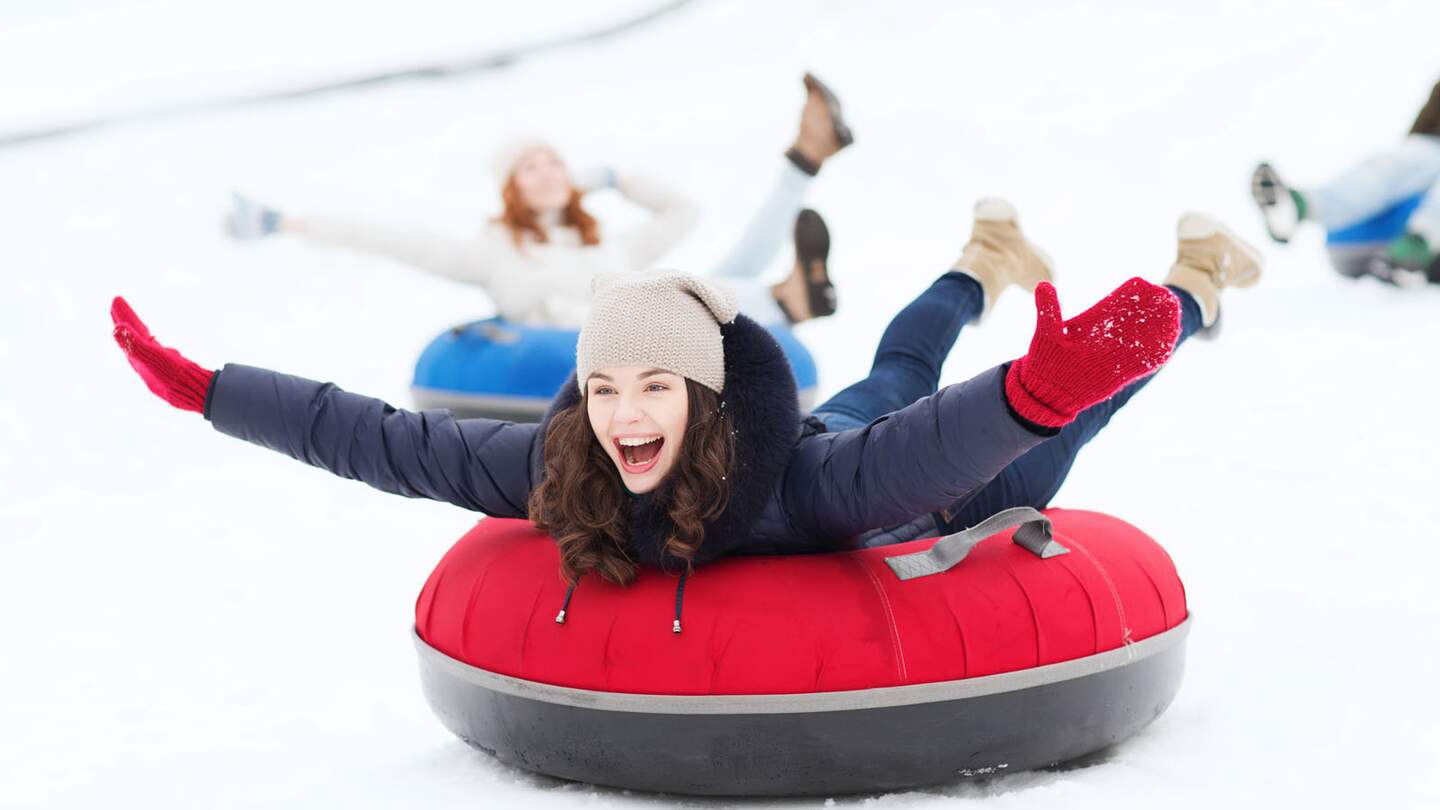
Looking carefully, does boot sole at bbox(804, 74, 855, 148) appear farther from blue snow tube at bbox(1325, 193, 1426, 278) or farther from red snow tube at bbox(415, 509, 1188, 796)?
red snow tube at bbox(415, 509, 1188, 796)

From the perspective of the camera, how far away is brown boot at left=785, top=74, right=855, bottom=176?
185 inches

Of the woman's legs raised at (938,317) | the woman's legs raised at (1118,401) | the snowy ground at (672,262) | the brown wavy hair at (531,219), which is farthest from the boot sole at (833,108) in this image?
the woman's legs raised at (1118,401)

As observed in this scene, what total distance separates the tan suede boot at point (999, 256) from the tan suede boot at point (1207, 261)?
0.31m

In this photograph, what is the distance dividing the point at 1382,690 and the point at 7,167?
25.5 feet

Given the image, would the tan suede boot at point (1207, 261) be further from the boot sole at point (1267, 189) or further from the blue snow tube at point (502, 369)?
the boot sole at point (1267, 189)

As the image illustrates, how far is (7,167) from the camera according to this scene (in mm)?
8188

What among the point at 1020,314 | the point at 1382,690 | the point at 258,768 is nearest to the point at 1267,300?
the point at 1020,314

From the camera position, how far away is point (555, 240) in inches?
191

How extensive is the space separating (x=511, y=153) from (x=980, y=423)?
3.29 m

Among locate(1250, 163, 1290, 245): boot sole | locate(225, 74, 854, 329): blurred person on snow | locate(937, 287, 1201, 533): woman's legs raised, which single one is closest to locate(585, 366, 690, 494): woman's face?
locate(937, 287, 1201, 533): woman's legs raised

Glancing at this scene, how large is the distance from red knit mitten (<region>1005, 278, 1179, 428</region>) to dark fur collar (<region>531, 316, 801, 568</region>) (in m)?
0.46

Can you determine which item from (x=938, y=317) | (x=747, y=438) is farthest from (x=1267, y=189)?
(x=747, y=438)

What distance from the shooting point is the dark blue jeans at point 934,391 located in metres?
2.52

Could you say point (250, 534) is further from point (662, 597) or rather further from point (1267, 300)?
point (1267, 300)
